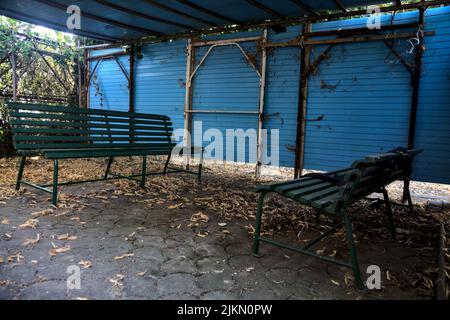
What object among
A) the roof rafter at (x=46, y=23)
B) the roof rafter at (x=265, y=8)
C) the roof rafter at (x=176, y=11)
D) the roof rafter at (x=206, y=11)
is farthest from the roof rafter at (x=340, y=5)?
the roof rafter at (x=46, y=23)

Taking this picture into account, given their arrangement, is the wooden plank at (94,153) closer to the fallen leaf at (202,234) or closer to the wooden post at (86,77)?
the fallen leaf at (202,234)

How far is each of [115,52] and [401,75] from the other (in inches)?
279

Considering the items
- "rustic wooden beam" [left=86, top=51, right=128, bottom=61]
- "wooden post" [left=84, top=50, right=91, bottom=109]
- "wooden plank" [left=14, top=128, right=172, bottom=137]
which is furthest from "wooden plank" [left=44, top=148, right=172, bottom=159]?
"wooden post" [left=84, top=50, right=91, bottom=109]

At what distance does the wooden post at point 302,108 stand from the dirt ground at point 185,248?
69.9 inches

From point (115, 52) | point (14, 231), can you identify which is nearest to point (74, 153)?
point (14, 231)

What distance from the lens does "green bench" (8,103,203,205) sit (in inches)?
154

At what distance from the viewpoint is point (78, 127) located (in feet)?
14.9

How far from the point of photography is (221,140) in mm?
7297

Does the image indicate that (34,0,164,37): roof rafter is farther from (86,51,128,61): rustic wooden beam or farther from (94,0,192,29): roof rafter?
(86,51,128,61): rustic wooden beam

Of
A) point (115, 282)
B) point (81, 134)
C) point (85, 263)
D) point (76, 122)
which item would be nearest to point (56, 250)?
point (85, 263)

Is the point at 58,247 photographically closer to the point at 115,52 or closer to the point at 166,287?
the point at 166,287

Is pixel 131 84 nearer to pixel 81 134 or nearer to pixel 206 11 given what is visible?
pixel 206 11

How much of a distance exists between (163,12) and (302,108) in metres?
3.27

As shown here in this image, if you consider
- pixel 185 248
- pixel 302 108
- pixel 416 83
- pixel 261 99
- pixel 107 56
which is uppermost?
pixel 107 56
